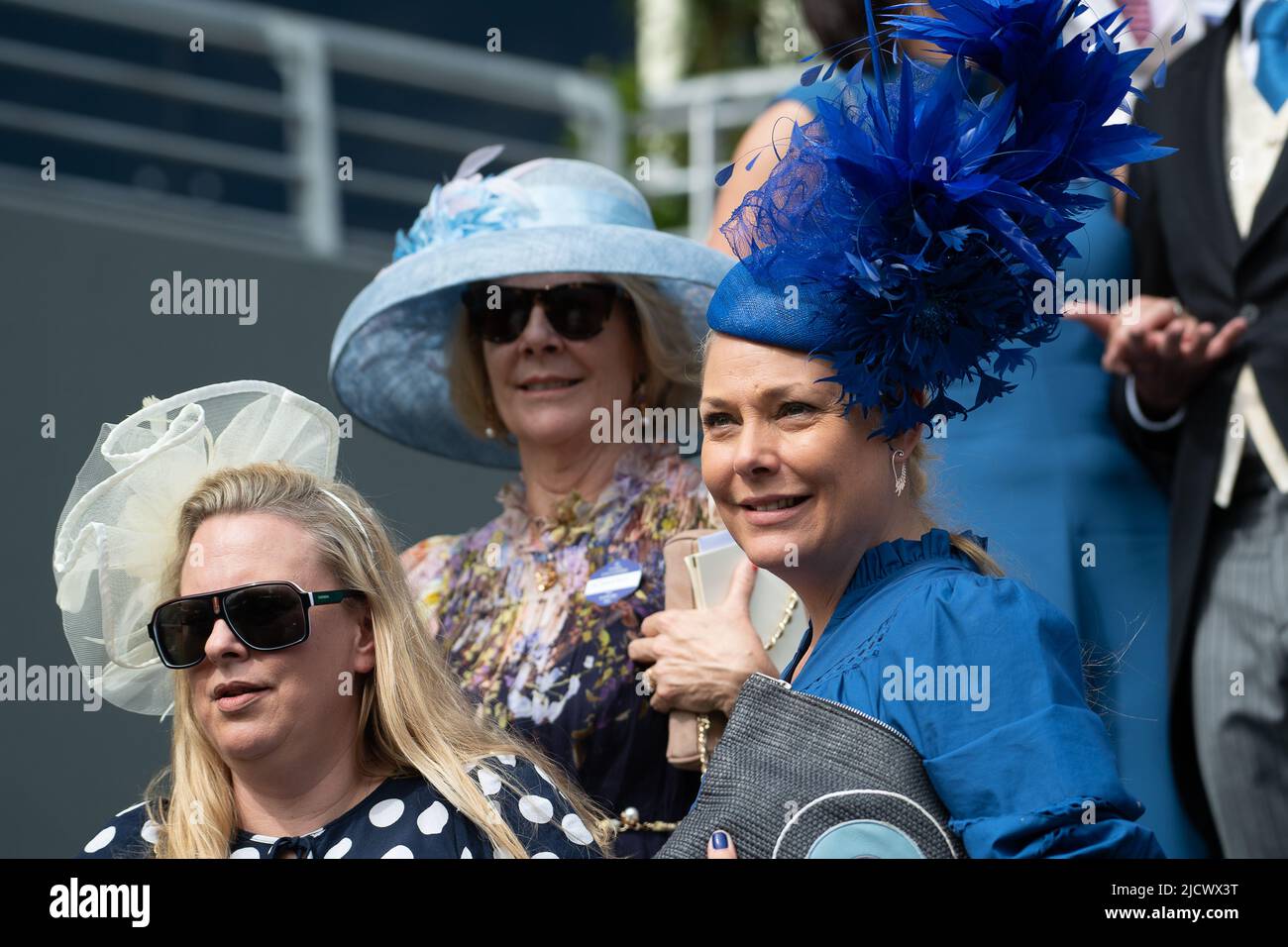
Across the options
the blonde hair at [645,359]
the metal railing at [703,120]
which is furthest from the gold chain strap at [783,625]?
the metal railing at [703,120]

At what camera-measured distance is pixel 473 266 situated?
10.5 feet

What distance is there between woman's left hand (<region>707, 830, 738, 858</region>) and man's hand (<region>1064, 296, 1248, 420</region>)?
65.2 inches

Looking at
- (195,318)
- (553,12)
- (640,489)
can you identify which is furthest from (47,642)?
(553,12)

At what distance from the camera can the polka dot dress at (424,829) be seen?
2436 millimetres

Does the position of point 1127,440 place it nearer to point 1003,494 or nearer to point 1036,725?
point 1003,494

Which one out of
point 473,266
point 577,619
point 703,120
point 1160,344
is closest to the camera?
point 577,619

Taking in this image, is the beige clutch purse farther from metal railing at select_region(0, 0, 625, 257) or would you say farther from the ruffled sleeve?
metal railing at select_region(0, 0, 625, 257)

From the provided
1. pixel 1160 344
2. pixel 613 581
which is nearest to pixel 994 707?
pixel 613 581

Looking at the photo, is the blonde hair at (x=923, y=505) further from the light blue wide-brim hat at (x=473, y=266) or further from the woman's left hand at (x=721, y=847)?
the light blue wide-brim hat at (x=473, y=266)

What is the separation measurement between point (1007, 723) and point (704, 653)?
90 cm

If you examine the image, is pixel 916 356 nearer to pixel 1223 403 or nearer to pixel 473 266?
pixel 473 266

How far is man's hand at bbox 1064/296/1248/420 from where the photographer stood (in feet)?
10.9

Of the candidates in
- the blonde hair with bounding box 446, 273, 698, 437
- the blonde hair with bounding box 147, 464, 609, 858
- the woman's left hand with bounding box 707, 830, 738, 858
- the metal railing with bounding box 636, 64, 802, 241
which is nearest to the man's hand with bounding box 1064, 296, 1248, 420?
the blonde hair with bounding box 446, 273, 698, 437

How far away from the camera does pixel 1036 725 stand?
196 centimetres
